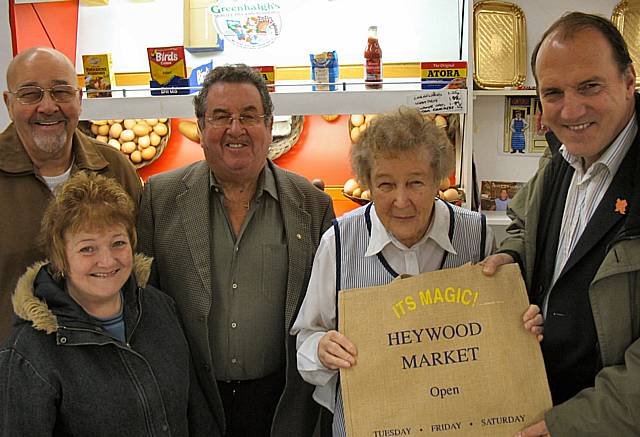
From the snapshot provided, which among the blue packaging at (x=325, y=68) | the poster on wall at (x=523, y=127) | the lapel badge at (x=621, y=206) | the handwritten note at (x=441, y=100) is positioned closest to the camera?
the lapel badge at (x=621, y=206)

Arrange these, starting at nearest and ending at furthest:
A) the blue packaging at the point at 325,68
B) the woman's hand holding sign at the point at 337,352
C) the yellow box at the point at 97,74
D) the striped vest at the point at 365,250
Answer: the woman's hand holding sign at the point at 337,352 < the striped vest at the point at 365,250 < the blue packaging at the point at 325,68 < the yellow box at the point at 97,74

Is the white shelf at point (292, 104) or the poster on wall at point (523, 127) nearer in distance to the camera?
the white shelf at point (292, 104)

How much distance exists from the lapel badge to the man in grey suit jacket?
1013 millimetres

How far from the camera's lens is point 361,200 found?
300 cm

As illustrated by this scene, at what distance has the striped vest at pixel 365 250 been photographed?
167 centimetres

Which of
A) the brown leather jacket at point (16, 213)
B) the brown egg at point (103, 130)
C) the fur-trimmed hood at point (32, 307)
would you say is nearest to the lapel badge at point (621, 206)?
the fur-trimmed hood at point (32, 307)

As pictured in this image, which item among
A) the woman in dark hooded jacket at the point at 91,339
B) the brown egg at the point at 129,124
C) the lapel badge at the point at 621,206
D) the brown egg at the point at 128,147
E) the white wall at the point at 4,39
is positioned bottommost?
the woman in dark hooded jacket at the point at 91,339

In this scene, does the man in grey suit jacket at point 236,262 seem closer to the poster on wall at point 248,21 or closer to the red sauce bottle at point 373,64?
the red sauce bottle at point 373,64

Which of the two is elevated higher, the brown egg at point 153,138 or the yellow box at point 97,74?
the yellow box at point 97,74

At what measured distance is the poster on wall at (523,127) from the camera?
3166 mm

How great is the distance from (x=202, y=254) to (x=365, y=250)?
596mm

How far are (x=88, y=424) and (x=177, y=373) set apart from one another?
0.95 ft

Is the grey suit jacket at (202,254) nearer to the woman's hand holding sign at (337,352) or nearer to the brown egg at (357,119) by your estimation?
the woman's hand holding sign at (337,352)

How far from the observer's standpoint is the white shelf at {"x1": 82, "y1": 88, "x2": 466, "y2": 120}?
268cm
